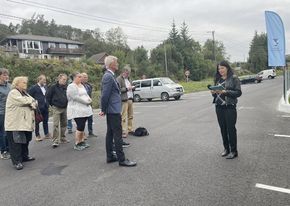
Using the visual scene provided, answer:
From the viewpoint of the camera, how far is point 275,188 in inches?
205

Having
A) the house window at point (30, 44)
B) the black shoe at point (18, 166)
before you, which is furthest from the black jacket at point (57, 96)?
the house window at point (30, 44)

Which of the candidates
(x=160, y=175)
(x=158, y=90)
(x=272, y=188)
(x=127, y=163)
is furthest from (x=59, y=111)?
(x=158, y=90)

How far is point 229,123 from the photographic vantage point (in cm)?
699

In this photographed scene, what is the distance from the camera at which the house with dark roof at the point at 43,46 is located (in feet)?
238

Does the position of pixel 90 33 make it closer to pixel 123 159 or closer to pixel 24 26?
pixel 24 26

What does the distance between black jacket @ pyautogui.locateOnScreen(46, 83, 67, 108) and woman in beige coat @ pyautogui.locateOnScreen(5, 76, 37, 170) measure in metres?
1.86

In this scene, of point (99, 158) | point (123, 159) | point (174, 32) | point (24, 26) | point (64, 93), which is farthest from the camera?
point (24, 26)

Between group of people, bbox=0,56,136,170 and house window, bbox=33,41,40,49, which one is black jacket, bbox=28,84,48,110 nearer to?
group of people, bbox=0,56,136,170

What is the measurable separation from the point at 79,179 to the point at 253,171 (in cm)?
290

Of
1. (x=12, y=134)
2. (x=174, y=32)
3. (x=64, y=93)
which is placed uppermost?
(x=174, y=32)

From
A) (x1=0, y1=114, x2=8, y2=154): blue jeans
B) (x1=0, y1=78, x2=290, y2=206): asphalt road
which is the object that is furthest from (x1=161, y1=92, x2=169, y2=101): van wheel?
(x1=0, y1=114, x2=8, y2=154): blue jeans

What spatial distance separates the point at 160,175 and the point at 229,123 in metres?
1.79

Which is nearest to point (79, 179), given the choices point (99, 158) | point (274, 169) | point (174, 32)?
point (99, 158)

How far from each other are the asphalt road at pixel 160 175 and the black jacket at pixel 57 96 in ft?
3.57
